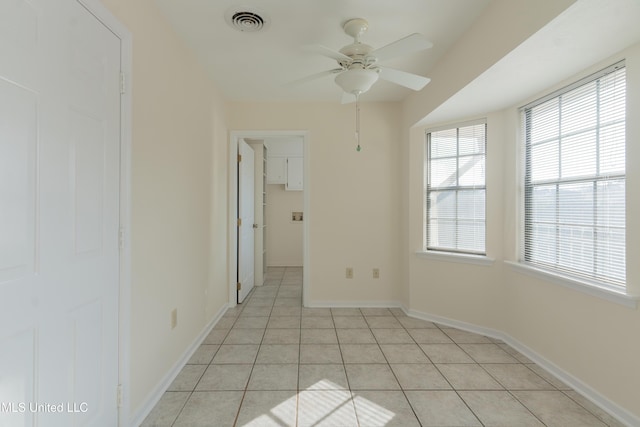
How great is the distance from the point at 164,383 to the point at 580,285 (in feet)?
9.24

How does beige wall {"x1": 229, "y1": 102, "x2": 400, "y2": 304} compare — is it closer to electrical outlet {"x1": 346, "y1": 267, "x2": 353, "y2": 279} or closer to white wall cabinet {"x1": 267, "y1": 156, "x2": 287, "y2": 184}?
electrical outlet {"x1": 346, "y1": 267, "x2": 353, "y2": 279}

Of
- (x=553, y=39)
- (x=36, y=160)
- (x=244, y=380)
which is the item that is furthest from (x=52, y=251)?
(x=553, y=39)

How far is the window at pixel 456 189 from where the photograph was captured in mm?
2938

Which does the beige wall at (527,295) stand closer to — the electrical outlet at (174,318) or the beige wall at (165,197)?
the beige wall at (165,197)

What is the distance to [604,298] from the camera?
1.79 meters

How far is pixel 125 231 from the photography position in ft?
5.08

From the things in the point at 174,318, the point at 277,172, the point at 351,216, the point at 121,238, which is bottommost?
the point at 174,318

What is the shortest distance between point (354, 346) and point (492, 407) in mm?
1087

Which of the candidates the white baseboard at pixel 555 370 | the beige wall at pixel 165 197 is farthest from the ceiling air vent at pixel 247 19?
the white baseboard at pixel 555 370

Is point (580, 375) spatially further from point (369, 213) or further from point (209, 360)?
point (209, 360)

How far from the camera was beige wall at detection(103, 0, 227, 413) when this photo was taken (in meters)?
1.67

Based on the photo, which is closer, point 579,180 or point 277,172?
point 579,180

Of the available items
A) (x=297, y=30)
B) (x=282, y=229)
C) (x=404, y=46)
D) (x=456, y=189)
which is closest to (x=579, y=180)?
(x=456, y=189)

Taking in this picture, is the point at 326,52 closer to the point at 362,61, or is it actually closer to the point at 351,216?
the point at 362,61
